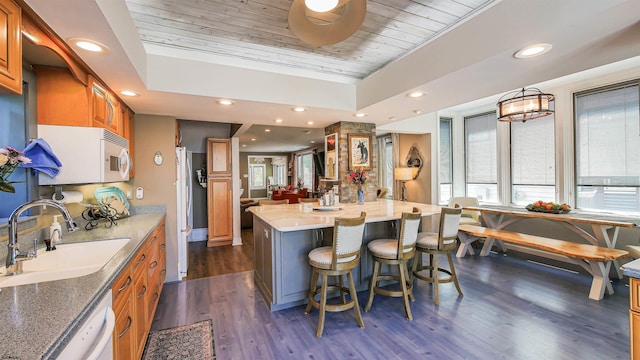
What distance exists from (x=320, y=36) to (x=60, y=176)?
2.13 meters

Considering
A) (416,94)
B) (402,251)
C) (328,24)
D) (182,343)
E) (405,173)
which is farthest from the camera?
(405,173)

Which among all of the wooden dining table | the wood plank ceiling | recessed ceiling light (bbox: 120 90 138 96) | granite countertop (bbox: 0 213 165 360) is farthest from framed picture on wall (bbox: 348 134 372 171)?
granite countertop (bbox: 0 213 165 360)

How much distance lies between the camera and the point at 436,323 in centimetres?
250

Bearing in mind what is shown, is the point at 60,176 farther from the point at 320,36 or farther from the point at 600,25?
the point at 600,25

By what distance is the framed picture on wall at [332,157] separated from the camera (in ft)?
13.9

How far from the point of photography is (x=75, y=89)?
2025 millimetres

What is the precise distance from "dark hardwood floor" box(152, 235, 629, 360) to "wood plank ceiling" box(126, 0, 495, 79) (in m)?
2.59

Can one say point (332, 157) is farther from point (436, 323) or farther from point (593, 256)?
point (593, 256)

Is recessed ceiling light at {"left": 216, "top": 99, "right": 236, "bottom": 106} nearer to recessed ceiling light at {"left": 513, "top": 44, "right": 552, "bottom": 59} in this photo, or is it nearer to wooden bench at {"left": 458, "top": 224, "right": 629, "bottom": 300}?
recessed ceiling light at {"left": 513, "top": 44, "right": 552, "bottom": 59}

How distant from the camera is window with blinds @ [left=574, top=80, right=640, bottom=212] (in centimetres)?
358

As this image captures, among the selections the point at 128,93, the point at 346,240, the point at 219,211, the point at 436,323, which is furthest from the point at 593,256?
the point at 219,211

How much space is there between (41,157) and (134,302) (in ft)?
3.63

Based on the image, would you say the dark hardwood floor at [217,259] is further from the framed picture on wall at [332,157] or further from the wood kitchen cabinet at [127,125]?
the framed picture on wall at [332,157]

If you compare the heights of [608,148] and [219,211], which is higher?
[608,148]
